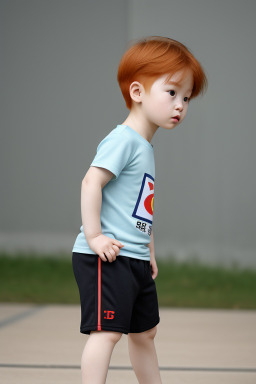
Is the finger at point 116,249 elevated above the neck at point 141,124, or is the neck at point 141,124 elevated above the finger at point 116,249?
the neck at point 141,124

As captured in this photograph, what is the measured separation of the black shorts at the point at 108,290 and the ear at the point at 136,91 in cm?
40

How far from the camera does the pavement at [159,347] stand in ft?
6.30

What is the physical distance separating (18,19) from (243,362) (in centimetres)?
390

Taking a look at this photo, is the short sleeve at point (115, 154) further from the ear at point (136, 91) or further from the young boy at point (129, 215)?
the ear at point (136, 91)

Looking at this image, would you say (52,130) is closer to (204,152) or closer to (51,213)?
(51,213)

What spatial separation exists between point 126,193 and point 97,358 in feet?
1.30

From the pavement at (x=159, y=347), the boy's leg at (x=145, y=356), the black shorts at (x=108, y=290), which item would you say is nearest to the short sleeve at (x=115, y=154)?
the black shorts at (x=108, y=290)

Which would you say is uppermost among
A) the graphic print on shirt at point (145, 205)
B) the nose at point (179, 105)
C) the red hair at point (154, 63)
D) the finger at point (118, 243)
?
the red hair at point (154, 63)

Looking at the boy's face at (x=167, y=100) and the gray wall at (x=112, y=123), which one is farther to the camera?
the gray wall at (x=112, y=123)

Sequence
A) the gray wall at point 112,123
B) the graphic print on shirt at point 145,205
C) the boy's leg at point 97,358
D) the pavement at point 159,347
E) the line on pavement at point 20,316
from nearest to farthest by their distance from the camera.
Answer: the boy's leg at point 97,358 < the graphic print on shirt at point 145,205 < the pavement at point 159,347 < the line on pavement at point 20,316 < the gray wall at point 112,123

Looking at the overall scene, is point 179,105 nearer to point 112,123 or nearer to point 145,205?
point 145,205

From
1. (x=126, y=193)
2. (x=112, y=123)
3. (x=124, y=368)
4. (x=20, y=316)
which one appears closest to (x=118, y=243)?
(x=126, y=193)

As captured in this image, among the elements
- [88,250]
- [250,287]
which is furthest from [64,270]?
[88,250]

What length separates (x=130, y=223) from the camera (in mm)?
1443
